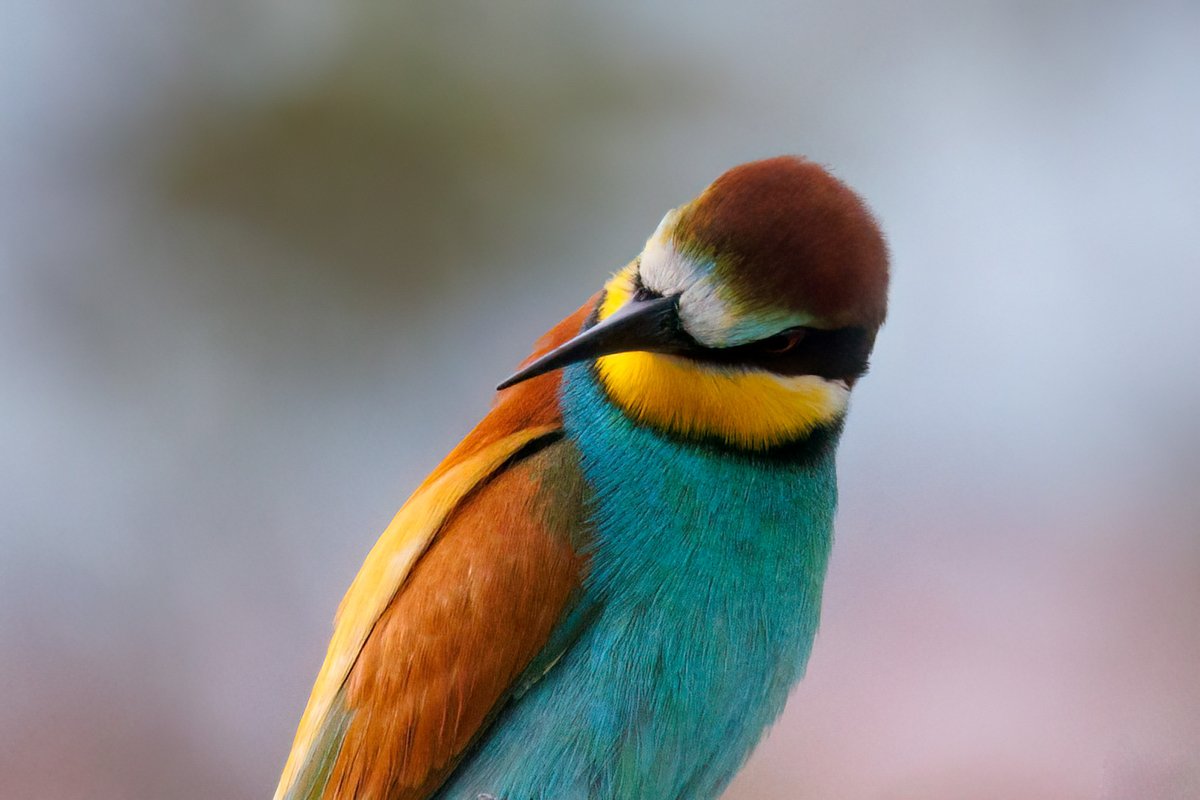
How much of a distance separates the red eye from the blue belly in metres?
0.11

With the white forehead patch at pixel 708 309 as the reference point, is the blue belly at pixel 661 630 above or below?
below

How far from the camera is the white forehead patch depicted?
30.4 inches

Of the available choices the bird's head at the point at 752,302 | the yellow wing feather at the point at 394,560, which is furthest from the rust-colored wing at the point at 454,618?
the bird's head at the point at 752,302

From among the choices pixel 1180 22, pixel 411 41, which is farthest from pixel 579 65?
pixel 1180 22

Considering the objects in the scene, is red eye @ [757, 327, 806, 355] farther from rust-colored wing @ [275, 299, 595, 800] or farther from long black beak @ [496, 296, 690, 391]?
rust-colored wing @ [275, 299, 595, 800]

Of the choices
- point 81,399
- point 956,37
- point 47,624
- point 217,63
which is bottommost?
point 47,624

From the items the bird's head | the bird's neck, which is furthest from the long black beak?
the bird's neck

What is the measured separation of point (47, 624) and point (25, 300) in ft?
1.65

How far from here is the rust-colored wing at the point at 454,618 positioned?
2.85 ft

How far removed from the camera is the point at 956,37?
6.00ft

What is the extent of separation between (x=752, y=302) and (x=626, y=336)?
8 centimetres

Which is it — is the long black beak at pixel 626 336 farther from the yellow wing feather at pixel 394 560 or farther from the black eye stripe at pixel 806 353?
the yellow wing feather at pixel 394 560

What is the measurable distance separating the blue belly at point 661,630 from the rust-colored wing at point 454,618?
2 cm

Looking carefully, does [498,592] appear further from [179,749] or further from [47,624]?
[47,624]
